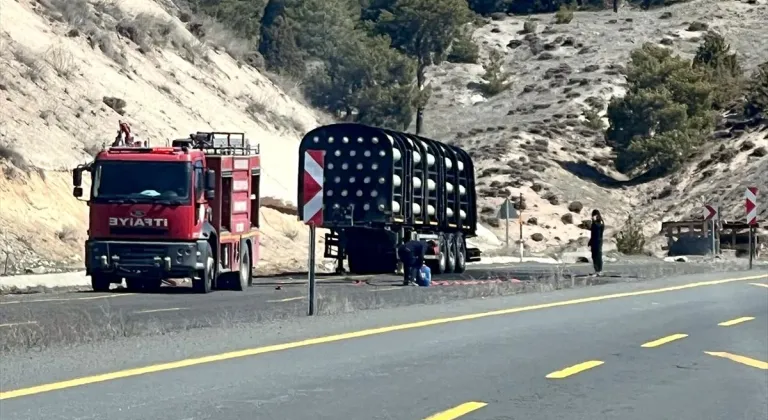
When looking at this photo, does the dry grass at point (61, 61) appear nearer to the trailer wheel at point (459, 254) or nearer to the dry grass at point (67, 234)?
the dry grass at point (67, 234)

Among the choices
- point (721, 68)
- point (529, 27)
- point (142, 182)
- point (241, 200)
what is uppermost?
point (529, 27)

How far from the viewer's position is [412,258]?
33.7 m

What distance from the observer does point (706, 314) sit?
944 inches

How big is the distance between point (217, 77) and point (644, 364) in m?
48.1

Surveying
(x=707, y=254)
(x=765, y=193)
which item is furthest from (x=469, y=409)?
(x=765, y=193)

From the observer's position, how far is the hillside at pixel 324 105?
44812mm

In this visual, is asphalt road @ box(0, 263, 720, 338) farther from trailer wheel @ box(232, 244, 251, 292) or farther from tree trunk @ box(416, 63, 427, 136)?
tree trunk @ box(416, 63, 427, 136)

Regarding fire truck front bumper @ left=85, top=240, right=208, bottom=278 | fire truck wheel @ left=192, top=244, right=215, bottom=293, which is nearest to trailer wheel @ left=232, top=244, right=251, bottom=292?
fire truck wheel @ left=192, top=244, right=215, bottom=293

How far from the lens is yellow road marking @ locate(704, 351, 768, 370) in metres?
16.3

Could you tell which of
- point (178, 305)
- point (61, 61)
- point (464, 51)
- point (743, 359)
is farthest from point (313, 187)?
point (464, 51)

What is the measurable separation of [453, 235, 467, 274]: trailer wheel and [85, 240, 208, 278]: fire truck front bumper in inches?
640

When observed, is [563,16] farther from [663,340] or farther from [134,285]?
[663,340]

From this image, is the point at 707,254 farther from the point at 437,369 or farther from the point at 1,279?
the point at 437,369

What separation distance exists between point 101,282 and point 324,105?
53718mm
